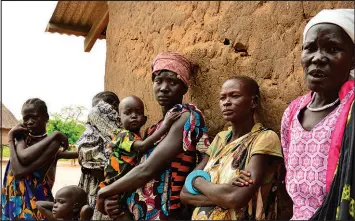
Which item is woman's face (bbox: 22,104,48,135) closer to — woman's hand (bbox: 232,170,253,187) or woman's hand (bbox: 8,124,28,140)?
woman's hand (bbox: 8,124,28,140)

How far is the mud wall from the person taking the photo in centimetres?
279

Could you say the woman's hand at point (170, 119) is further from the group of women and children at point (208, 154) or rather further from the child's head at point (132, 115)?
the child's head at point (132, 115)

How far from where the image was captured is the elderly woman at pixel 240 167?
2393mm

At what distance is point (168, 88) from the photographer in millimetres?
3219

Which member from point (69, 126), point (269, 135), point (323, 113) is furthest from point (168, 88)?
point (69, 126)

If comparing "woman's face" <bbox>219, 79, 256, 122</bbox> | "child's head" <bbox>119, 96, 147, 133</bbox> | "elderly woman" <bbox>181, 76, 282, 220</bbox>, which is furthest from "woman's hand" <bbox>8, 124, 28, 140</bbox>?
"woman's face" <bbox>219, 79, 256, 122</bbox>

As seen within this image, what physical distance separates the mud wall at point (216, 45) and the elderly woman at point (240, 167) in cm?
22

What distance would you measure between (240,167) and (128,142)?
102 cm

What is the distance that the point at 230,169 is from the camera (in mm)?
2516

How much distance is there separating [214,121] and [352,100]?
1.47 metres

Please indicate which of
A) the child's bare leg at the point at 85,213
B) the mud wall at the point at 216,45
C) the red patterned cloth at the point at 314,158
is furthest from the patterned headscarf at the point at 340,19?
the child's bare leg at the point at 85,213

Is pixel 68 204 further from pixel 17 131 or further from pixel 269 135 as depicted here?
pixel 269 135

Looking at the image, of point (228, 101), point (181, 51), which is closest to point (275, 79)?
point (228, 101)

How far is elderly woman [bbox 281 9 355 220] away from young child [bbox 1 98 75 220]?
2429 millimetres
